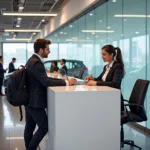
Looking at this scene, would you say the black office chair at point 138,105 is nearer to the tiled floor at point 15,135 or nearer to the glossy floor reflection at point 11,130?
the tiled floor at point 15,135

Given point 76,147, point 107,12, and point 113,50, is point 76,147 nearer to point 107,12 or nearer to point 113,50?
point 113,50

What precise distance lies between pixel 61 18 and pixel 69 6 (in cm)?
174

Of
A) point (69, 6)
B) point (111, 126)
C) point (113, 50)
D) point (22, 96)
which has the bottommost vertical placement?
point (111, 126)

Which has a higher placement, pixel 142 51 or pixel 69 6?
pixel 69 6

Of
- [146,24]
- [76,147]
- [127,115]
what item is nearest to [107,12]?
[146,24]

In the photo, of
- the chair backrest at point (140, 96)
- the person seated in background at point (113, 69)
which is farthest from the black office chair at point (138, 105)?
the person seated in background at point (113, 69)

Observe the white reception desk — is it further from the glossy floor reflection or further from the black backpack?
the glossy floor reflection

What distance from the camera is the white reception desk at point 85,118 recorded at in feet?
8.41

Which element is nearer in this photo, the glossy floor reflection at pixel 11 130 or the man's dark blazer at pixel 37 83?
the man's dark blazer at pixel 37 83

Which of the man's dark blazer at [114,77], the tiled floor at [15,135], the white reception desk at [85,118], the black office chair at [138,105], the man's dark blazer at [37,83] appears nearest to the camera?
the white reception desk at [85,118]

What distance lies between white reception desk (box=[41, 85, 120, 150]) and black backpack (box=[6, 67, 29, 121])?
50 cm

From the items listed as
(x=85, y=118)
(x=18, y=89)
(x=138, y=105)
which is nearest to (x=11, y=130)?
(x=18, y=89)

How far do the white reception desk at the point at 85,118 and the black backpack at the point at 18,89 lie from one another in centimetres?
50

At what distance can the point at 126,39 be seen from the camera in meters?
6.01
